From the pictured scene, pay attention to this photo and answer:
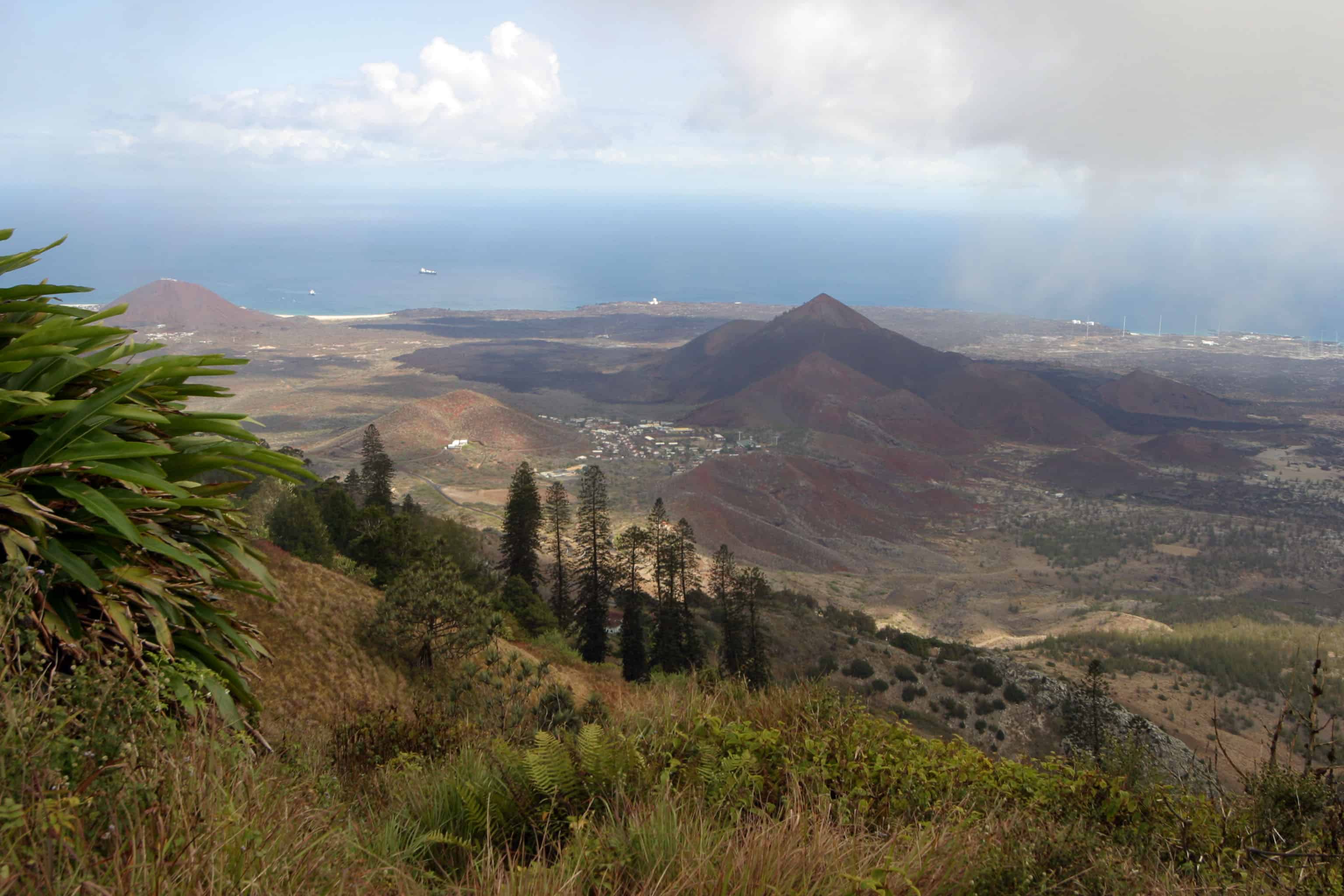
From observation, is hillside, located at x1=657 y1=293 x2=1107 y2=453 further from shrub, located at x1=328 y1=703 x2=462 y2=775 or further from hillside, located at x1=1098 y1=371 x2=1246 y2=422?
shrub, located at x1=328 y1=703 x2=462 y2=775

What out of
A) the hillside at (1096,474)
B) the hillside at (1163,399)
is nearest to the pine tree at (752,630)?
the hillside at (1096,474)

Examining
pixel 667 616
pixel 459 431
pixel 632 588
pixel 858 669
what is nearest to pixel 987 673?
pixel 858 669

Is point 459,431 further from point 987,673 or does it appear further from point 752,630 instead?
point 987,673

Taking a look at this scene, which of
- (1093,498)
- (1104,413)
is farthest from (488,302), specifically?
(1093,498)

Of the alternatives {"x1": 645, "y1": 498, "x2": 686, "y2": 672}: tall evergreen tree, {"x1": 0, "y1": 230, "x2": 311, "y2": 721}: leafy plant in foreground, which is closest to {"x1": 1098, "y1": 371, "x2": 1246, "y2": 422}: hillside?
{"x1": 645, "y1": 498, "x2": 686, "y2": 672}: tall evergreen tree

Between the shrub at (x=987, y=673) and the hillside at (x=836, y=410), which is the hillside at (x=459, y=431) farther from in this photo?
the shrub at (x=987, y=673)
